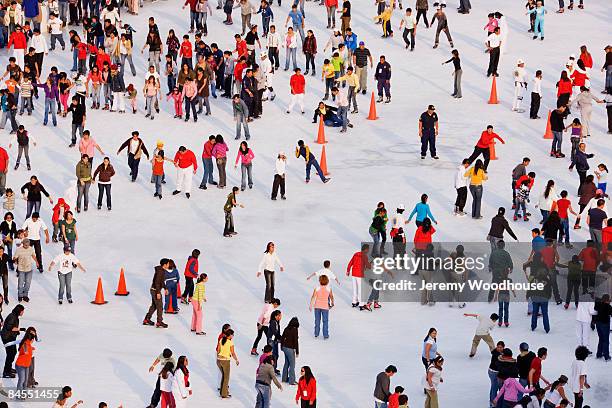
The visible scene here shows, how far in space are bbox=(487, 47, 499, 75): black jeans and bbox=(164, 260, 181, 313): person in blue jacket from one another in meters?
15.9

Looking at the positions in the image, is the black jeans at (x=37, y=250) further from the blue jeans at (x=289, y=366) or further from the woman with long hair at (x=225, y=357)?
the blue jeans at (x=289, y=366)

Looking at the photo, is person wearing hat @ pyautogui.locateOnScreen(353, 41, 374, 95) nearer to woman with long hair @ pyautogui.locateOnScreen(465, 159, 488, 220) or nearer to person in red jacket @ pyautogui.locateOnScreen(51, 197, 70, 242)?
woman with long hair @ pyautogui.locateOnScreen(465, 159, 488, 220)

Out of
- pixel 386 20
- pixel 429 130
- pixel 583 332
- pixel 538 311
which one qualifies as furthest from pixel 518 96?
pixel 583 332

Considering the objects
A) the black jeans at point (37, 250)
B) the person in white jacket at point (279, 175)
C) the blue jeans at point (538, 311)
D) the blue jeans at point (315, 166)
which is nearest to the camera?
the blue jeans at point (538, 311)

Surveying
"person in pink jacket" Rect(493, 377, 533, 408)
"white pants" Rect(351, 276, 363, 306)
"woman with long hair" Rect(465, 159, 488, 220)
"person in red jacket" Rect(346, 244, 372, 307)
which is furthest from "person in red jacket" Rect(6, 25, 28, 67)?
"person in pink jacket" Rect(493, 377, 533, 408)

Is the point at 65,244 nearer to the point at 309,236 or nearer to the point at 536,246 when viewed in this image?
the point at 309,236

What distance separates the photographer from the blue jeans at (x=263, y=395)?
23891 millimetres

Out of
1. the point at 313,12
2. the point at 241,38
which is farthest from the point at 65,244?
the point at 313,12

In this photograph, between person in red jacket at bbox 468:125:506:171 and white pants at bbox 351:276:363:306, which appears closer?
white pants at bbox 351:276:363:306

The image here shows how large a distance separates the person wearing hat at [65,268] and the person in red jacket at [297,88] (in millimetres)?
11348

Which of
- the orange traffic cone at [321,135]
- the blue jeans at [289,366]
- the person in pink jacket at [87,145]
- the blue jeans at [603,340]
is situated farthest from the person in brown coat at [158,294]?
the orange traffic cone at [321,135]

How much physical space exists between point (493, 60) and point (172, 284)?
16.2 metres

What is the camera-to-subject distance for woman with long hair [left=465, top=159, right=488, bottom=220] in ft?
105

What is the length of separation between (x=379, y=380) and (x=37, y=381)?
5.99 m
